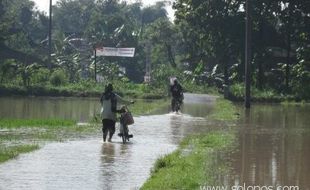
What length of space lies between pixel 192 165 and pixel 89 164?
2038 mm

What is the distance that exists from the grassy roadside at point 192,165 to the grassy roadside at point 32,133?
130 inches

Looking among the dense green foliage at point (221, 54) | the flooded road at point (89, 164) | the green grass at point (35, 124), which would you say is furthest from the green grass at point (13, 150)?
the dense green foliage at point (221, 54)

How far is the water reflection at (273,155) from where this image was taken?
12.4 meters

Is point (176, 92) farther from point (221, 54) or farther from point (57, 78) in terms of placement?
point (57, 78)

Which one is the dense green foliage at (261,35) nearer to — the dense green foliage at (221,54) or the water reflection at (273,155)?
the dense green foliage at (221,54)

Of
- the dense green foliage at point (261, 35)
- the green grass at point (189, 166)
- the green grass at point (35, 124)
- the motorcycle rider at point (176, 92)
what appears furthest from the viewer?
the dense green foliage at point (261, 35)

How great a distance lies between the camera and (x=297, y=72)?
49.3m

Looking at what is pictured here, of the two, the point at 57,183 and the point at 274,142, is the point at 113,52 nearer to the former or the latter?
the point at 274,142

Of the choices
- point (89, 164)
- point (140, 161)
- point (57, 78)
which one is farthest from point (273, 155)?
point (57, 78)

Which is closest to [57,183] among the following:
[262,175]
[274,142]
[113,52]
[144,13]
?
[262,175]

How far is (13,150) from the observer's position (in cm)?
1534

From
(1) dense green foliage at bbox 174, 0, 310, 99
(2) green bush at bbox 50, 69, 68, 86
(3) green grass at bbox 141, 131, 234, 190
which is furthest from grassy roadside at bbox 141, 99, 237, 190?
(2) green bush at bbox 50, 69, 68, 86

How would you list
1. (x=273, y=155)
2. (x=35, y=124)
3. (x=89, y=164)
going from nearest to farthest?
(x=89, y=164) < (x=273, y=155) < (x=35, y=124)

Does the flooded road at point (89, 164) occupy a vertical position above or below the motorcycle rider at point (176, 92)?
below
